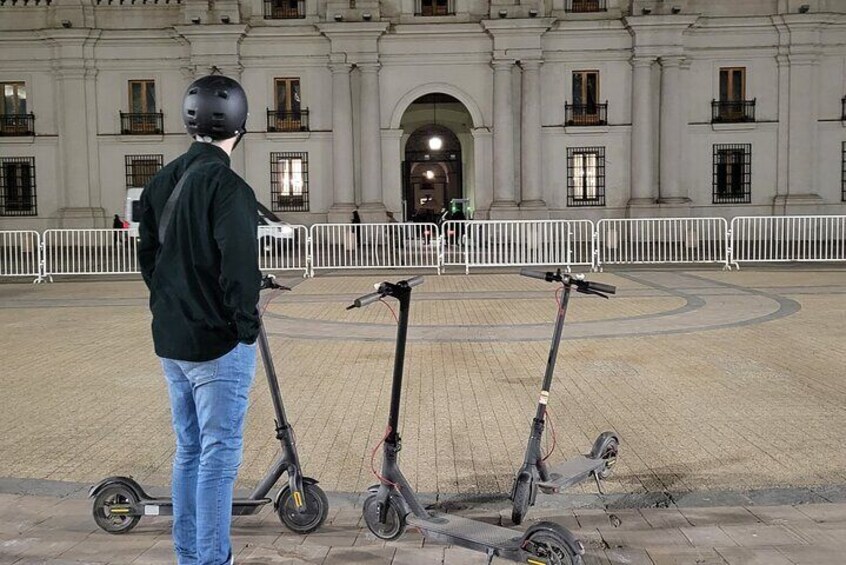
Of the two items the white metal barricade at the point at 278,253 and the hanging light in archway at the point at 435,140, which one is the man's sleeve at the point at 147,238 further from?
the hanging light in archway at the point at 435,140

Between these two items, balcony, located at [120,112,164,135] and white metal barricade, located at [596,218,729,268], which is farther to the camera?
balcony, located at [120,112,164,135]

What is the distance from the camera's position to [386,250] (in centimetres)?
2234

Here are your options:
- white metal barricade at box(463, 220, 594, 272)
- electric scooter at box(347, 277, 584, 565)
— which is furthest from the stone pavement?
white metal barricade at box(463, 220, 594, 272)

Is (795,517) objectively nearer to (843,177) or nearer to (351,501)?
(351,501)

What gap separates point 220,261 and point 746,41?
31.8 metres

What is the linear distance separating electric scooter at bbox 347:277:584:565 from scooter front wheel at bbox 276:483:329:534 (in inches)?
10.4

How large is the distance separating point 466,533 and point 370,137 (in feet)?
92.4

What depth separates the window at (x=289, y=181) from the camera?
32.3 m

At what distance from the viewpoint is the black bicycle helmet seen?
12.3 feet

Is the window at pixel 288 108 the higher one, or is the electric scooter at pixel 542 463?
the window at pixel 288 108

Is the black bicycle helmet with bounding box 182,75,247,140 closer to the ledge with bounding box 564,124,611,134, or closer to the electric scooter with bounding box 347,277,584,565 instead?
the electric scooter with bounding box 347,277,584,565

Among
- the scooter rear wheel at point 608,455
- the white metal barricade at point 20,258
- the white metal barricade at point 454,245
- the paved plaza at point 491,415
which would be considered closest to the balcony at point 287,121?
the white metal barricade at point 20,258

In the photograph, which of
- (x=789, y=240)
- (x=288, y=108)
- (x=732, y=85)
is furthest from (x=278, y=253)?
(x=732, y=85)

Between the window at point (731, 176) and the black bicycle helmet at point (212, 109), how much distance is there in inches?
1207
